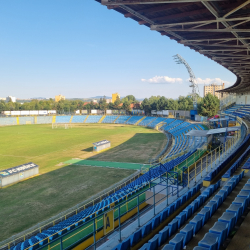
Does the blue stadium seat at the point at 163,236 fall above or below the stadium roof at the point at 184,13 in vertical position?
below

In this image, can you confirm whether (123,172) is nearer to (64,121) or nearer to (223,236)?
(223,236)

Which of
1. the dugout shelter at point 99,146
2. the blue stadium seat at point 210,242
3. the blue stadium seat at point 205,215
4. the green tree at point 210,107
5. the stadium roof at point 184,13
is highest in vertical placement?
the stadium roof at point 184,13

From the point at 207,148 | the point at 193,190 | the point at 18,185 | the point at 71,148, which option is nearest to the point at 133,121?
the point at 71,148

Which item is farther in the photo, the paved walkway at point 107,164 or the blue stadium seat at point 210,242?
the paved walkway at point 107,164

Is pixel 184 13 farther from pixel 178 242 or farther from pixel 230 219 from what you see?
pixel 178 242

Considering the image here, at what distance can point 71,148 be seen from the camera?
37312 millimetres

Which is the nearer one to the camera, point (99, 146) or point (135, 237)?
point (135, 237)

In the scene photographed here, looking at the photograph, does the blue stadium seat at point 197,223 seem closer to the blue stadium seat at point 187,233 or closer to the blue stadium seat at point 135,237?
the blue stadium seat at point 187,233

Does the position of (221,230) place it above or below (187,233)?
above

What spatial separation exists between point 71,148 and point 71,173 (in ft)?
45.0

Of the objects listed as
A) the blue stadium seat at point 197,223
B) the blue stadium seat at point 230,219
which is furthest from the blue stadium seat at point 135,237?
the blue stadium seat at point 230,219

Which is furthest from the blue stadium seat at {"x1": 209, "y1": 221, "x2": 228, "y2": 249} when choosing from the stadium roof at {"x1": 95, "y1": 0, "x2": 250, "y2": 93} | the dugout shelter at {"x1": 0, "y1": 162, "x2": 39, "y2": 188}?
the dugout shelter at {"x1": 0, "y1": 162, "x2": 39, "y2": 188}

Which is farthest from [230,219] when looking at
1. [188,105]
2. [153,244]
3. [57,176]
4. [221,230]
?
[188,105]

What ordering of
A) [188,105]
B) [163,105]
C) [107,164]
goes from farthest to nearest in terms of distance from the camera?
1. [163,105]
2. [188,105]
3. [107,164]
